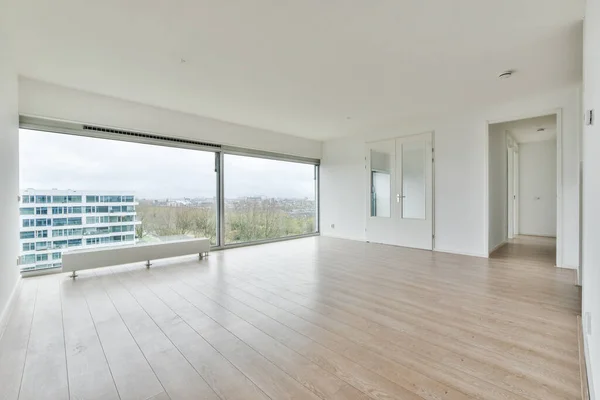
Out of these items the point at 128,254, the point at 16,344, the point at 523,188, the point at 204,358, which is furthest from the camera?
the point at 523,188

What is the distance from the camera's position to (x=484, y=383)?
1574 millimetres

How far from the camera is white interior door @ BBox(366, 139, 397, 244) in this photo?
240 inches

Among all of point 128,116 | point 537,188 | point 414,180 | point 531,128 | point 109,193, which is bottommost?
point 109,193

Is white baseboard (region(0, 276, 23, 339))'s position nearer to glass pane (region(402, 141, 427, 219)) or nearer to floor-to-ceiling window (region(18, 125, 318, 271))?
floor-to-ceiling window (region(18, 125, 318, 271))

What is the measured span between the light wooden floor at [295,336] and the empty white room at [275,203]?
2 cm

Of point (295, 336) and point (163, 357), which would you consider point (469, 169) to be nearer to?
point (295, 336)

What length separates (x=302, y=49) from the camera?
2.91m

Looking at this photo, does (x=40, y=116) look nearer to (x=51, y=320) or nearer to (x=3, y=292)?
(x=3, y=292)

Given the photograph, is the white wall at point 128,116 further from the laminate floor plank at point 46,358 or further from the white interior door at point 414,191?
the white interior door at point 414,191

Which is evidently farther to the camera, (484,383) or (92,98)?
(92,98)

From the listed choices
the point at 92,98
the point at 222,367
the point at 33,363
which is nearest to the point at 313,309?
the point at 222,367

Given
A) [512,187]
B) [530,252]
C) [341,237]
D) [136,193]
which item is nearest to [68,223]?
[136,193]

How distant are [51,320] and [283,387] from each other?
2.27 metres

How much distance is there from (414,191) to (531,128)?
3.07 metres
